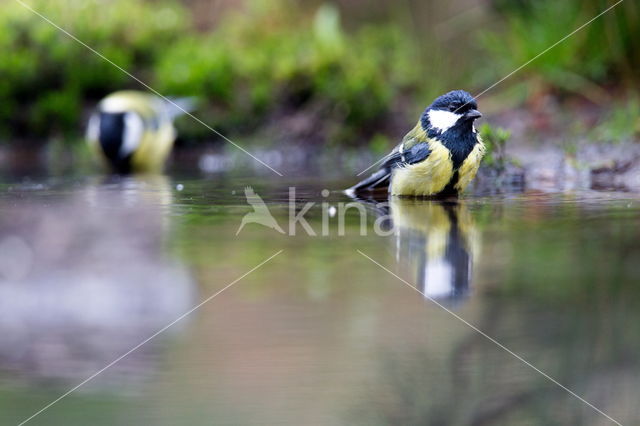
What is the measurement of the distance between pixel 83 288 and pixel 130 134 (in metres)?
4.59

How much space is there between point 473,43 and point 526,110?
5.14 feet

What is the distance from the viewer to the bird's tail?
9.33 meters

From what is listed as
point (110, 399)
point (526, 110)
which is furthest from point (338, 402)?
point (526, 110)

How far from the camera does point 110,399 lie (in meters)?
2.44

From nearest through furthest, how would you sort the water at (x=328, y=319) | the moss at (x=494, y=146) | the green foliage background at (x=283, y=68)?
the water at (x=328, y=319) < the moss at (x=494, y=146) < the green foliage background at (x=283, y=68)

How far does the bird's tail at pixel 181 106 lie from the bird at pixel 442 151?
14.7 ft

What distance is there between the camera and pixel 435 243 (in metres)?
3.94

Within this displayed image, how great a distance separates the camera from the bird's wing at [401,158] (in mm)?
5094

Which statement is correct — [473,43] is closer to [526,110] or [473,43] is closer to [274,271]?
[526,110]

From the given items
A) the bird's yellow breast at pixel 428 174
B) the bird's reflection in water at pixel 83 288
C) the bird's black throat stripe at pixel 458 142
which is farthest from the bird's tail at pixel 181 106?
the bird's black throat stripe at pixel 458 142

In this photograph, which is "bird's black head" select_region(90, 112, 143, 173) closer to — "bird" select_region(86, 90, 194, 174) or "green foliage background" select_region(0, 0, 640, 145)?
"bird" select_region(86, 90, 194, 174)

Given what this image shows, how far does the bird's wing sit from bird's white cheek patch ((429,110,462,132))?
0.10m

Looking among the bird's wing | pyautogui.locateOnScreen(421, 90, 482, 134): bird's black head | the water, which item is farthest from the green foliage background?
the water
